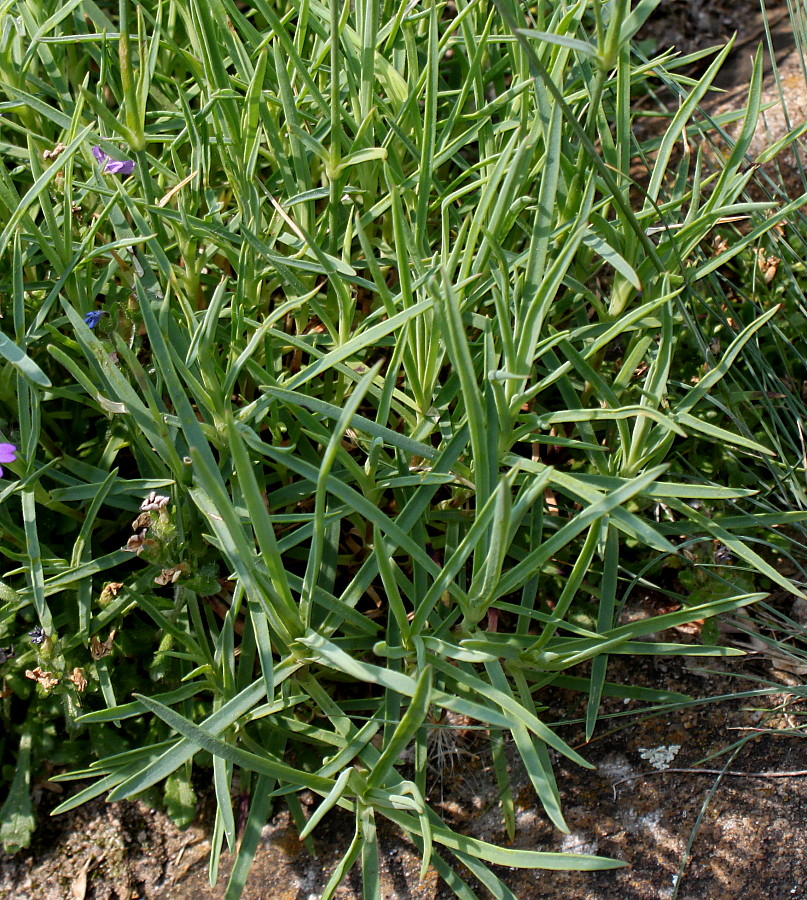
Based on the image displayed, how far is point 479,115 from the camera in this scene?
3.81ft

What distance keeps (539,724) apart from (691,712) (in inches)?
14.0

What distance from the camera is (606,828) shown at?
1.02m

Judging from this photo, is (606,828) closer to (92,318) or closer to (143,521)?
(143,521)

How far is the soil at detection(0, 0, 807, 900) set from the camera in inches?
38.5

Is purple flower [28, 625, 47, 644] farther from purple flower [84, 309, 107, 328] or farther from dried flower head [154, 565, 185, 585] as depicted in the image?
purple flower [84, 309, 107, 328]

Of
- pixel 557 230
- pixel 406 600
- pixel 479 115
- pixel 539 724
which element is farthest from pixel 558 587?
pixel 479 115

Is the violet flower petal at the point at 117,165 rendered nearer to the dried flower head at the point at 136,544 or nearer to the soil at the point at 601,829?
the dried flower head at the point at 136,544

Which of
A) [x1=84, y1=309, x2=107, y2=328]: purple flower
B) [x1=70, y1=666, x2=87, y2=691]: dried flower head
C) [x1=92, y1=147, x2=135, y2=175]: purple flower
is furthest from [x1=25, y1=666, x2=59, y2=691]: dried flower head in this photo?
[x1=92, y1=147, x2=135, y2=175]: purple flower

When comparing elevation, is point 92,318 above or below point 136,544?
above

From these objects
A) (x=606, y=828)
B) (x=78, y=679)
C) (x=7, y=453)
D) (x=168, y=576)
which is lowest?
(x=606, y=828)

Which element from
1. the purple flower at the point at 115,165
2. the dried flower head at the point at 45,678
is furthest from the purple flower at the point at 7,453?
the purple flower at the point at 115,165

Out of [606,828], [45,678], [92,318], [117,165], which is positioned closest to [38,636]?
[45,678]

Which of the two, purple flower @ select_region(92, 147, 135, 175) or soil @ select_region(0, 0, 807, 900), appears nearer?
soil @ select_region(0, 0, 807, 900)

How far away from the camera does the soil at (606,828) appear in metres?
0.98
